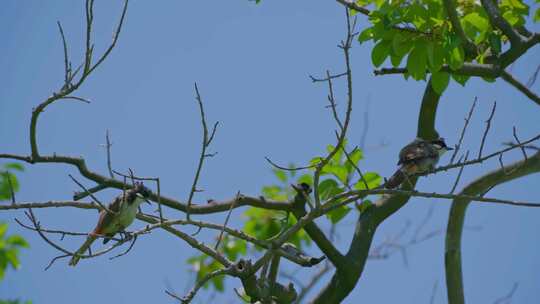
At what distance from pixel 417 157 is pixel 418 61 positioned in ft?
8.20

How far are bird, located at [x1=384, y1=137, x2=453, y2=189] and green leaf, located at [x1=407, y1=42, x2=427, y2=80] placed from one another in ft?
5.09

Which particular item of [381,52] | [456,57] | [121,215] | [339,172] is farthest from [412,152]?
[121,215]

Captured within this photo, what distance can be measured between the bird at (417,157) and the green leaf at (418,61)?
5.09 ft

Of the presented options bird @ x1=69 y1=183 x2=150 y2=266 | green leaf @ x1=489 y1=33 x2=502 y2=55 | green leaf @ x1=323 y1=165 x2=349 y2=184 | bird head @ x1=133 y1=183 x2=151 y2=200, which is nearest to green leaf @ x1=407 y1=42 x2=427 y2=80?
green leaf @ x1=489 y1=33 x2=502 y2=55

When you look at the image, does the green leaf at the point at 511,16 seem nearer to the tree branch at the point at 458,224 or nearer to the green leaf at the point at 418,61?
the green leaf at the point at 418,61

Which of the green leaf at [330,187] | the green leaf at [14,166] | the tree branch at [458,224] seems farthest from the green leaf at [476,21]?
the green leaf at [14,166]

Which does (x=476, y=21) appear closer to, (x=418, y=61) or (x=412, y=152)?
(x=418, y=61)

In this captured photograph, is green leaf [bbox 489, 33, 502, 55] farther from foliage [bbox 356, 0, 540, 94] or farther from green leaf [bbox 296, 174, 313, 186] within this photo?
green leaf [bbox 296, 174, 313, 186]

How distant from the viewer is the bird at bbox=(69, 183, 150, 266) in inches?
216

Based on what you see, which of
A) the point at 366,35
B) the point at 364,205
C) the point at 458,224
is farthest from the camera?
the point at 458,224

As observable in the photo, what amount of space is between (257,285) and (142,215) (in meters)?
0.99

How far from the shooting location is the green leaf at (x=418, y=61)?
172 inches

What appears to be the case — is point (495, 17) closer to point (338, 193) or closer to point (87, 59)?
point (338, 193)

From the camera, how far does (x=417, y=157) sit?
679cm
